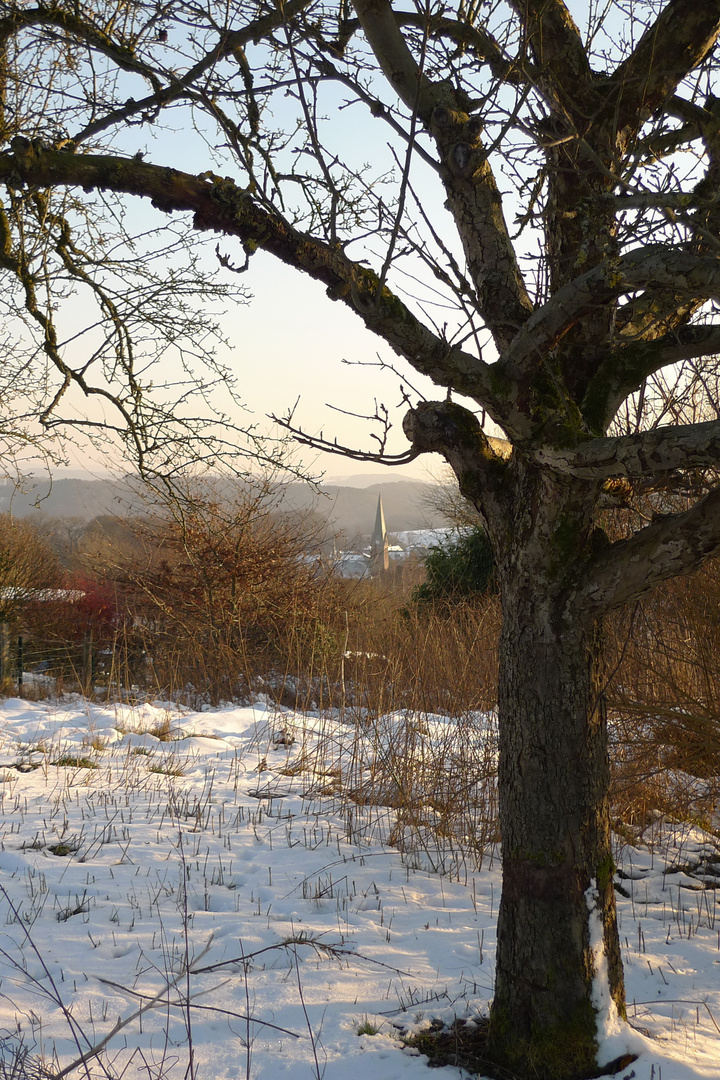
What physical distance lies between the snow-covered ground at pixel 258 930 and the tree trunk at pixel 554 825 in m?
0.21

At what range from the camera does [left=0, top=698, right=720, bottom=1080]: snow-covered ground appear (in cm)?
265

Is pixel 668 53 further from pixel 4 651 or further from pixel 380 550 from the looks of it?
pixel 380 550

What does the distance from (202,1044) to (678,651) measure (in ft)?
11.6

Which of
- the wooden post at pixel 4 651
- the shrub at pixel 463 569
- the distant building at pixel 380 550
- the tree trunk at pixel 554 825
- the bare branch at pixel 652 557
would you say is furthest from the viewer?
the distant building at pixel 380 550

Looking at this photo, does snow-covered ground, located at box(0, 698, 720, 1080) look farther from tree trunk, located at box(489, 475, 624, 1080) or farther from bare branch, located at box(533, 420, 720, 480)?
bare branch, located at box(533, 420, 720, 480)

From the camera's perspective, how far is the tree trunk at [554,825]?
8.50ft

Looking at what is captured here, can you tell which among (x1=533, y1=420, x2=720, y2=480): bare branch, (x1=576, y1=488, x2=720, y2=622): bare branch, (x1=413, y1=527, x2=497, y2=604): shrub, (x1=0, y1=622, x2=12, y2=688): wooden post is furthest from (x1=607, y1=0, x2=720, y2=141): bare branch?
(x1=0, y1=622, x2=12, y2=688): wooden post

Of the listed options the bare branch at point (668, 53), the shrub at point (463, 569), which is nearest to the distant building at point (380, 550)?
the shrub at point (463, 569)

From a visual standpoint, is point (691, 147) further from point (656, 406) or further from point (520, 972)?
point (520, 972)

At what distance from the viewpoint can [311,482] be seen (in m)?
5.95

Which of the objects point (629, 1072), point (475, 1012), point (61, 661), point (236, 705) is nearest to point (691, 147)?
point (629, 1072)

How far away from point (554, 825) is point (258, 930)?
5.86 feet

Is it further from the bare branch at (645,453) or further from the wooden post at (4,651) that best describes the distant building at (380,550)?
the bare branch at (645,453)

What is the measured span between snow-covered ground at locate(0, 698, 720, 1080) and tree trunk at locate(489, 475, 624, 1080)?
0.69 ft
